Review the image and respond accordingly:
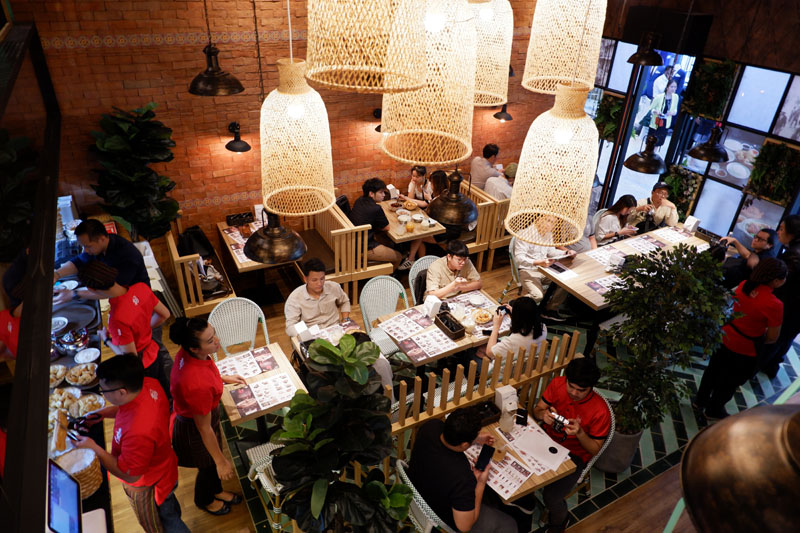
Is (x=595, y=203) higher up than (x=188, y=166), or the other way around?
(x=188, y=166)

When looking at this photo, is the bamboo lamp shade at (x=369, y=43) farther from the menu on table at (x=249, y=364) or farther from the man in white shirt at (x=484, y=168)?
the man in white shirt at (x=484, y=168)

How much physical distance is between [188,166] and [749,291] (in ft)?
21.3

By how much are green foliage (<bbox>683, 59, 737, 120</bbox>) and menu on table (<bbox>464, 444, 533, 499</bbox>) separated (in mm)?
6368

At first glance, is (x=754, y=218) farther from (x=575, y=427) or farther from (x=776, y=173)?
(x=575, y=427)

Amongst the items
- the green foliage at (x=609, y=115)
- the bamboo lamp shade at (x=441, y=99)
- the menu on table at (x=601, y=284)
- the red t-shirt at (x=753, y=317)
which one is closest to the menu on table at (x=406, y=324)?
the menu on table at (x=601, y=284)

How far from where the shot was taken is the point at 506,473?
3861 mm

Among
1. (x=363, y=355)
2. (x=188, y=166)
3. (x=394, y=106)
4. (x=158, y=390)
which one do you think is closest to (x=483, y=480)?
(x=363, y=355)

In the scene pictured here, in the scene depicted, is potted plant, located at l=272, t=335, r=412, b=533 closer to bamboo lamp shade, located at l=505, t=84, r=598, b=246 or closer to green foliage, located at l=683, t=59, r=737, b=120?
bamboo lamp shade, located at l=505, t=84, r=598, b=246

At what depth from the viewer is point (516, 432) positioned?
13.8ft

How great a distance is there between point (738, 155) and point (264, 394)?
727 cm

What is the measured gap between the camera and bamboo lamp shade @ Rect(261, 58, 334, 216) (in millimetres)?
2654

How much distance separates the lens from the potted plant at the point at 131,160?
5949 millimetres

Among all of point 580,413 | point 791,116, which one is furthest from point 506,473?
point 791,116

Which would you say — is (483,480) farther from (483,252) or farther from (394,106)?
(483,252)
